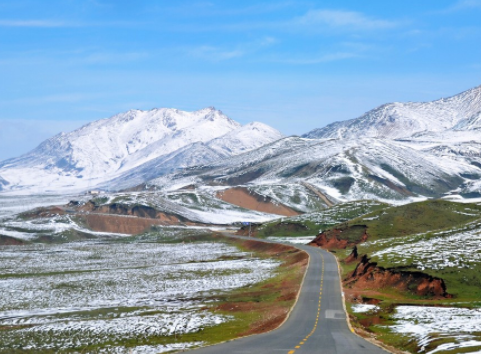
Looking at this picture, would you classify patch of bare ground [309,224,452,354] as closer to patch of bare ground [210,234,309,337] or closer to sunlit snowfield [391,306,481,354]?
sunlit snowfield [391,306,481,354]

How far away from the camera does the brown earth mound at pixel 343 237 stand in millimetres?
141750

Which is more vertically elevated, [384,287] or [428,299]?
[384,287]

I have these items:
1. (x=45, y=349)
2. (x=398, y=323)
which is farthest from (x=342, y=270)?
(x=45, y=349)

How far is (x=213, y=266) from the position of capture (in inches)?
4660

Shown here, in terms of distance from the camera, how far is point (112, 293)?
Result: 8638 cm

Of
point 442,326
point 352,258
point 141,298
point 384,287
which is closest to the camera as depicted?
point 442,326

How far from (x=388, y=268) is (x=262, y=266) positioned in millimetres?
35641

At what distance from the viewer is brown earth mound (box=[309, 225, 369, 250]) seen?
14175cm

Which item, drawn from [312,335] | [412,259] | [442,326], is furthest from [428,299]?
[312,335]

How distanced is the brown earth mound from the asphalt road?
62482 millimetres

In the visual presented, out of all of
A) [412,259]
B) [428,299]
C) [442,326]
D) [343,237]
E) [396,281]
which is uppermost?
[412,259]

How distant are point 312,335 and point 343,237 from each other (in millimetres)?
96777

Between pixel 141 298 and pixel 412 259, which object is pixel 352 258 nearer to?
pixel 412 259

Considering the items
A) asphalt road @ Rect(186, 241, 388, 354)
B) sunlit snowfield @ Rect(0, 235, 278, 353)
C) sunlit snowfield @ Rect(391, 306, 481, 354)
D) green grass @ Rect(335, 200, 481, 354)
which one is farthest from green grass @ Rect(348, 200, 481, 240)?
sunlit snowfield @ Rect(391, 306, 481, 354)
